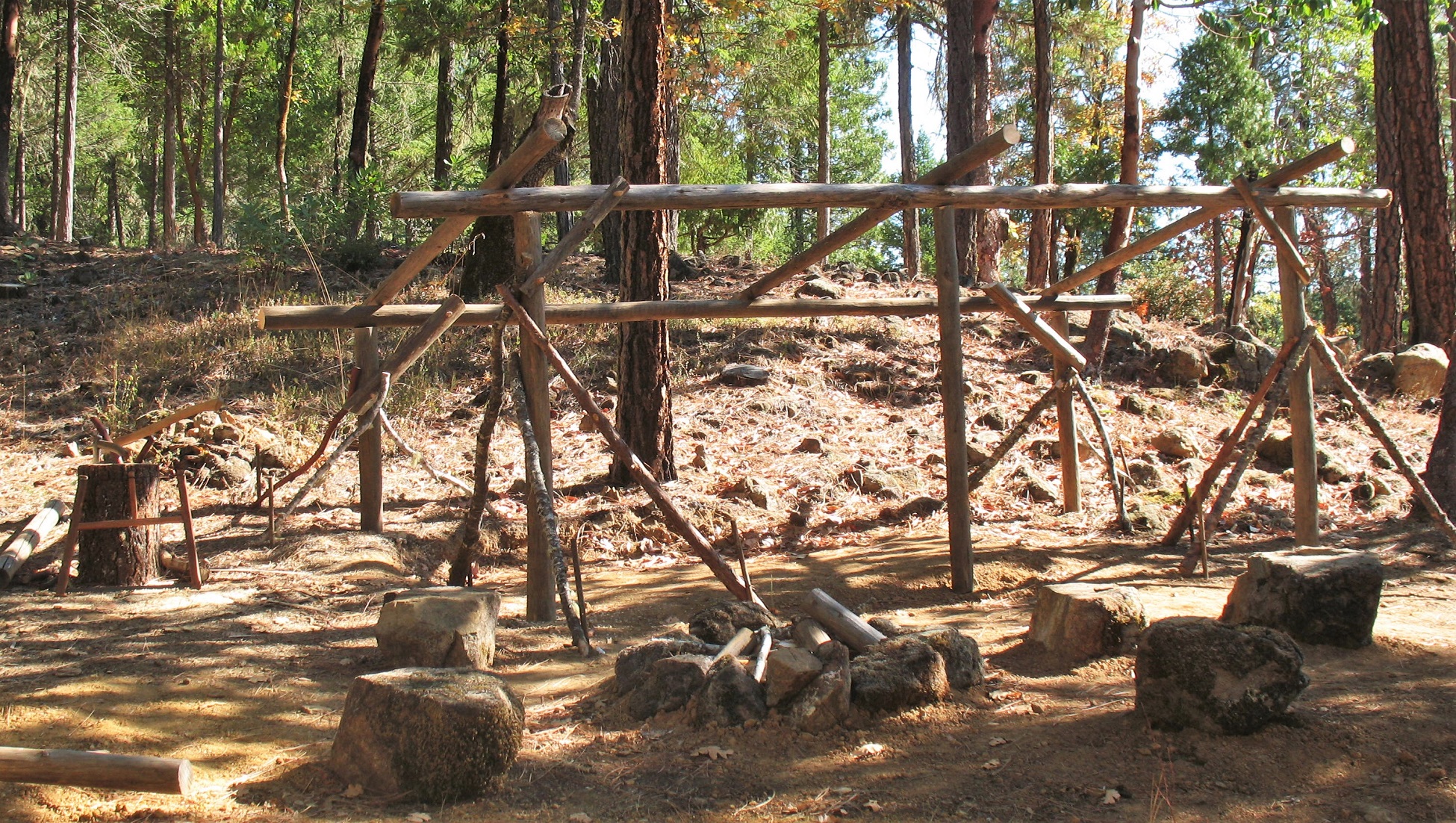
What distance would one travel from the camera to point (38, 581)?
595 cm

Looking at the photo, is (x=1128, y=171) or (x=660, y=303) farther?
(x=1128, y=171)

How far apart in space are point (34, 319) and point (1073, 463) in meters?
12.8

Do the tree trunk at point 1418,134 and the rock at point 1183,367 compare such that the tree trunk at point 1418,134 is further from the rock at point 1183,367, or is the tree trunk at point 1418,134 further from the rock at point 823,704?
the rock at point 823,704

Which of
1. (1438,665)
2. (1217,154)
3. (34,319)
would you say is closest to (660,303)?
(1438,665)

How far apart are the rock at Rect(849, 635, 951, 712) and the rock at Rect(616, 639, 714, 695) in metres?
0.79

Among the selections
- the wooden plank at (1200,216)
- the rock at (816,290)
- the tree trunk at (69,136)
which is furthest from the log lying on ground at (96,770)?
the tree trunk at (69,136)

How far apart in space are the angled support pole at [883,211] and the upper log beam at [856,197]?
0.06 m

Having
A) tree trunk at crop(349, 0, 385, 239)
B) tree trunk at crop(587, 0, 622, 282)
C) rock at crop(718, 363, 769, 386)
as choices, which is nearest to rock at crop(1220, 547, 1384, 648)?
rock at crop(718, 363, 769, 386)

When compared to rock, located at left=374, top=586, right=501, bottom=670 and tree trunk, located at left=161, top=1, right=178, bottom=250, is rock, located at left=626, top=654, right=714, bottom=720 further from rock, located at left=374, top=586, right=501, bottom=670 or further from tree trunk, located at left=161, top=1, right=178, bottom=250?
tree trunk, located at left=161, top=1, right=178, bottom=250

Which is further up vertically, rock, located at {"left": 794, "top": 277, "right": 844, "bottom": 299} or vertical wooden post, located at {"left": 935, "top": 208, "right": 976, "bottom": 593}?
rock, located at {"left": 794, "top": 277, "right": 844, "bottom": 299}

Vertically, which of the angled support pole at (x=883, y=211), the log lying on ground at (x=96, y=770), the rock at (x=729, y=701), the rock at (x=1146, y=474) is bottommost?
the rock at (x=729, y=701)

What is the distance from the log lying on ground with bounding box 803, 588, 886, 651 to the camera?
14.5 ft

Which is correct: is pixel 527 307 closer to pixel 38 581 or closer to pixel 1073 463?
pixel 38 581

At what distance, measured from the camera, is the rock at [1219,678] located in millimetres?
3543
